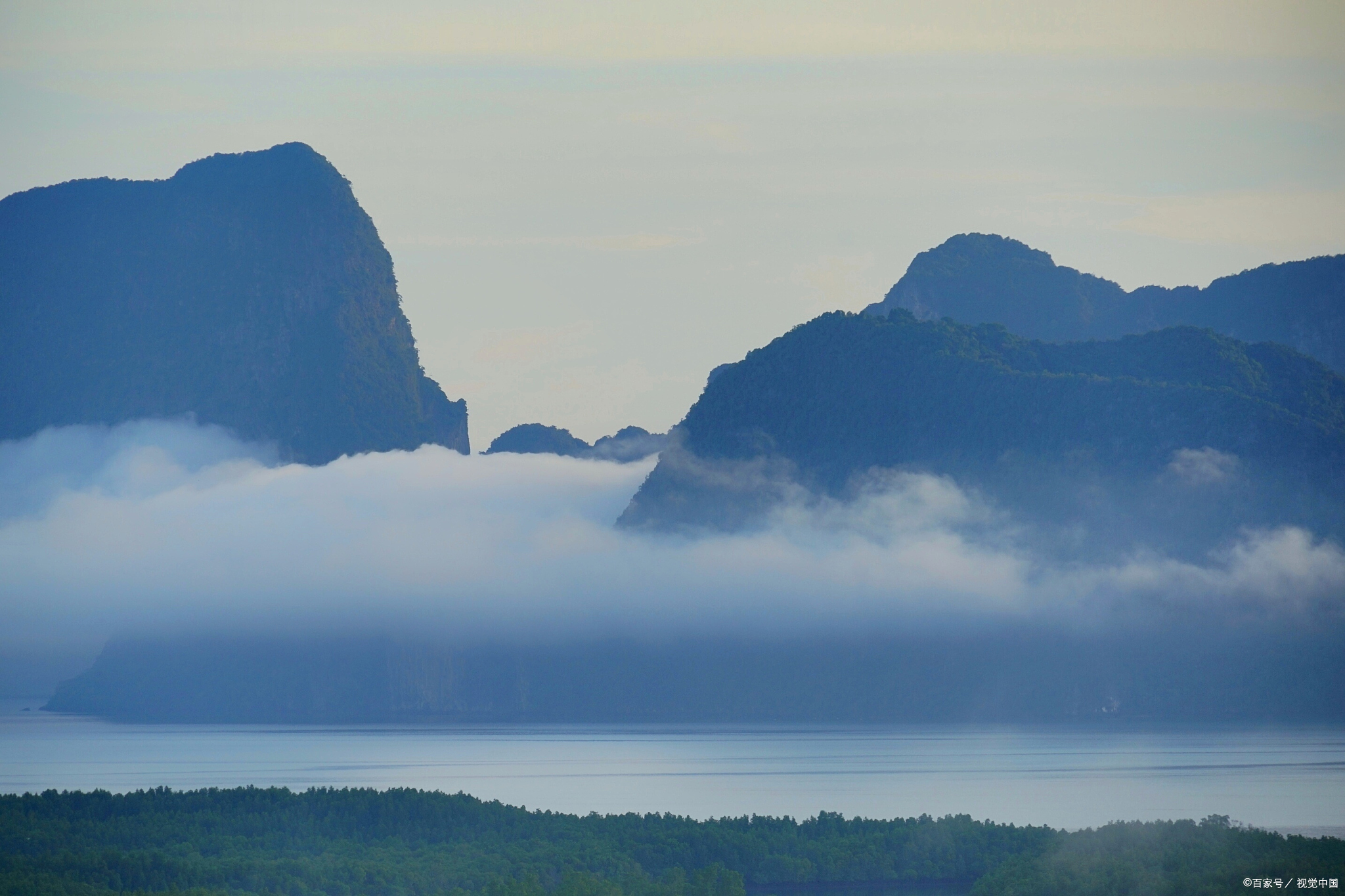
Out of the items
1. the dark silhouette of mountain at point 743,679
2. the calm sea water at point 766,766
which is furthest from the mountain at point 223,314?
the calm sea water at point 766,766

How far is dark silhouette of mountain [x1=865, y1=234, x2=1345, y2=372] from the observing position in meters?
185

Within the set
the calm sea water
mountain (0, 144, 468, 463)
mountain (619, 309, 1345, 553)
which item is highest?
mountain (0, 144, 468, 463)

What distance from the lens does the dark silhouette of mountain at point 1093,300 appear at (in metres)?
185

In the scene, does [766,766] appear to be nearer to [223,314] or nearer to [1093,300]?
[223,314]

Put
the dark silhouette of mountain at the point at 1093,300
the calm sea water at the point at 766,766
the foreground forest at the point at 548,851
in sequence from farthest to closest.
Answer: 1. the dark silhouette of mountain at the point at 1093,300
2. the calm sea water at the point at 766,766
3. the foreground forest at the point at 548,851

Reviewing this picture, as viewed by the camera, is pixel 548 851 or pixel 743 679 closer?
pixel 548 851

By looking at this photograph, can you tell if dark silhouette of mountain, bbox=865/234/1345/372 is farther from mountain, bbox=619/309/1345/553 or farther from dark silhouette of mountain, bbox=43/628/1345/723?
dark silhouette of mountain, bbox=43/628/1345/723

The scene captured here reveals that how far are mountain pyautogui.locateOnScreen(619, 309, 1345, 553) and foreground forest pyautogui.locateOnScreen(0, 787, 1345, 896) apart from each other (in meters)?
84.3

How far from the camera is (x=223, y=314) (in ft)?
535

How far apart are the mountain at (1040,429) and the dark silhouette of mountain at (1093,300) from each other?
32906mm

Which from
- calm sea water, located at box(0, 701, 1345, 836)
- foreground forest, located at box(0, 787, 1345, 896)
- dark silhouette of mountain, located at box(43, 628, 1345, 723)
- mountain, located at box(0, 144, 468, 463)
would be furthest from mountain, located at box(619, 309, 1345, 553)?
foreground forest, located at box(0, 787, 1345, 896)

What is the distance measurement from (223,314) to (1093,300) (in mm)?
92811

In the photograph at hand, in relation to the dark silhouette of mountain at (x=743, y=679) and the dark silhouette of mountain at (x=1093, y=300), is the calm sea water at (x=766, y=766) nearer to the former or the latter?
the dark silhouette of mountain at (x=743, y=679)

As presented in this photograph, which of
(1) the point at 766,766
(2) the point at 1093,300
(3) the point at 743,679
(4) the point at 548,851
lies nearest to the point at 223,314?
(3) the point at 743,679
